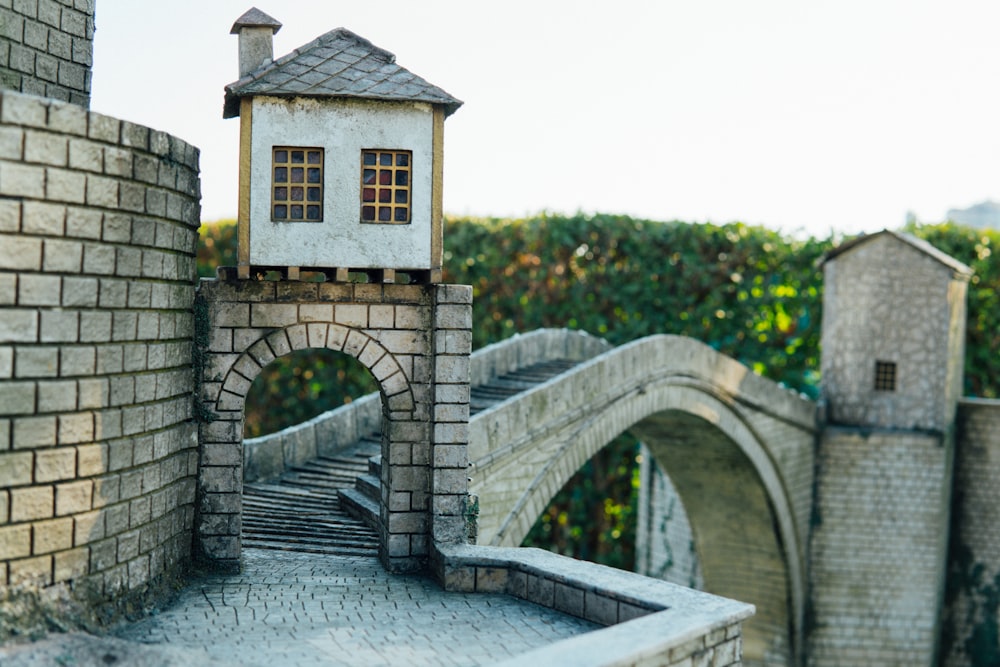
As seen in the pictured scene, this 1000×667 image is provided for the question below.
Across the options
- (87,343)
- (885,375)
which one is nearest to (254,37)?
(87,343)

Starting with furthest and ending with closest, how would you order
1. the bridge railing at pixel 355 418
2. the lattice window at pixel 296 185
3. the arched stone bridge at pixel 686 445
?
the bridge railing at pixel 355 418, the arched stone bridge at pixel 686 445, the lattice window at pixel 296 185

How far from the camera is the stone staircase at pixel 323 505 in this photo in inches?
371

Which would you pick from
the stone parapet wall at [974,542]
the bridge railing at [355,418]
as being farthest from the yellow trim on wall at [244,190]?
the stone parapet wall at [974,542]

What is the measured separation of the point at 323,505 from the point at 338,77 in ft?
14.2

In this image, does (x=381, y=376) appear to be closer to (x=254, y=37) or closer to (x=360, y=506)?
(x=360, y=506)

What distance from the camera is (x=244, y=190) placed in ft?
26.9

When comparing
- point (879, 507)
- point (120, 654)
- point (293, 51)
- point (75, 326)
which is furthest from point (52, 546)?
point (879, 507)

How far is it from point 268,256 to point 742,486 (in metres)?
10.1

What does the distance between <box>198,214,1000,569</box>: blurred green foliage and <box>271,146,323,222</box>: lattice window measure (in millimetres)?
9976

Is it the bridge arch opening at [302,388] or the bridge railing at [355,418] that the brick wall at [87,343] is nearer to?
the bridge railing at [355,418]

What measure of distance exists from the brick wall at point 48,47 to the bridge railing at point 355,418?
4.33 m

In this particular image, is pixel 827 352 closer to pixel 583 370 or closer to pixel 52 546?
pixel 583 370

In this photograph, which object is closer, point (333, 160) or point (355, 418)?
point (333, 160)

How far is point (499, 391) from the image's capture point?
13.2 m
